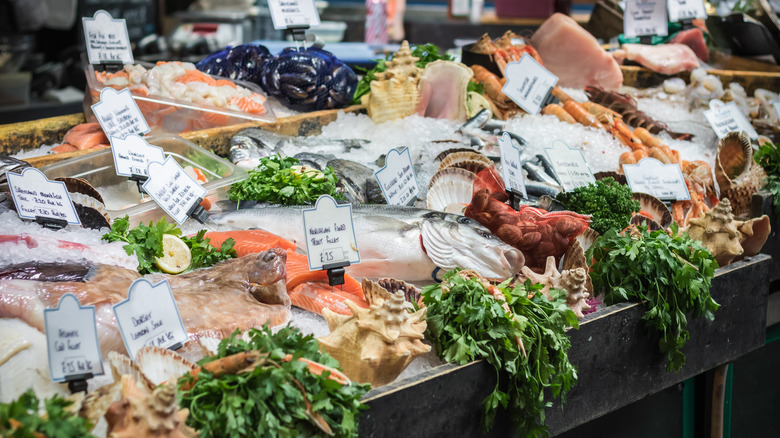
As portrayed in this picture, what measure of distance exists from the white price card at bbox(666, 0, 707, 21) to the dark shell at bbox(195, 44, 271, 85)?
278cm

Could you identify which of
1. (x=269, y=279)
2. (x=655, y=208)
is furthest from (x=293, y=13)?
(x=269, y=279)

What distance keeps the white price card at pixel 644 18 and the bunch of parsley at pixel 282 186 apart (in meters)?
3.12

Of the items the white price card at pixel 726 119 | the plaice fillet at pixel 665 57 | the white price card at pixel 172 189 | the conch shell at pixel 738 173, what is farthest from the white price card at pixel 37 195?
the plaice fillet at pixel 665 57

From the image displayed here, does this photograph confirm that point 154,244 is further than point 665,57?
No

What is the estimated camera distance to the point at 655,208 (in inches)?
115

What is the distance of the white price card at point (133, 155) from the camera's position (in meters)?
2.67

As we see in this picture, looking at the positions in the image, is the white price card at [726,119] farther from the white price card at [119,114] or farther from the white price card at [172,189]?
the white price card at [119,114]

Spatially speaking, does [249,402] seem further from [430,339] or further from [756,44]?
[756,44]

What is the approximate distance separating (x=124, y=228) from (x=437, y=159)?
1335 mm

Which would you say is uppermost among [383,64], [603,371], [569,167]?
[383,64]

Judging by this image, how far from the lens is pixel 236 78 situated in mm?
4074

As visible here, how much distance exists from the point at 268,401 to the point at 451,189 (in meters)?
1.43

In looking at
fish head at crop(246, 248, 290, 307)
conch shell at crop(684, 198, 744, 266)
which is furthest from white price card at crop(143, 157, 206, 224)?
conch shell at crop(684, 198, 744, 266)

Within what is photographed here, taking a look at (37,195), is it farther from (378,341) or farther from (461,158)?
(461,158)
